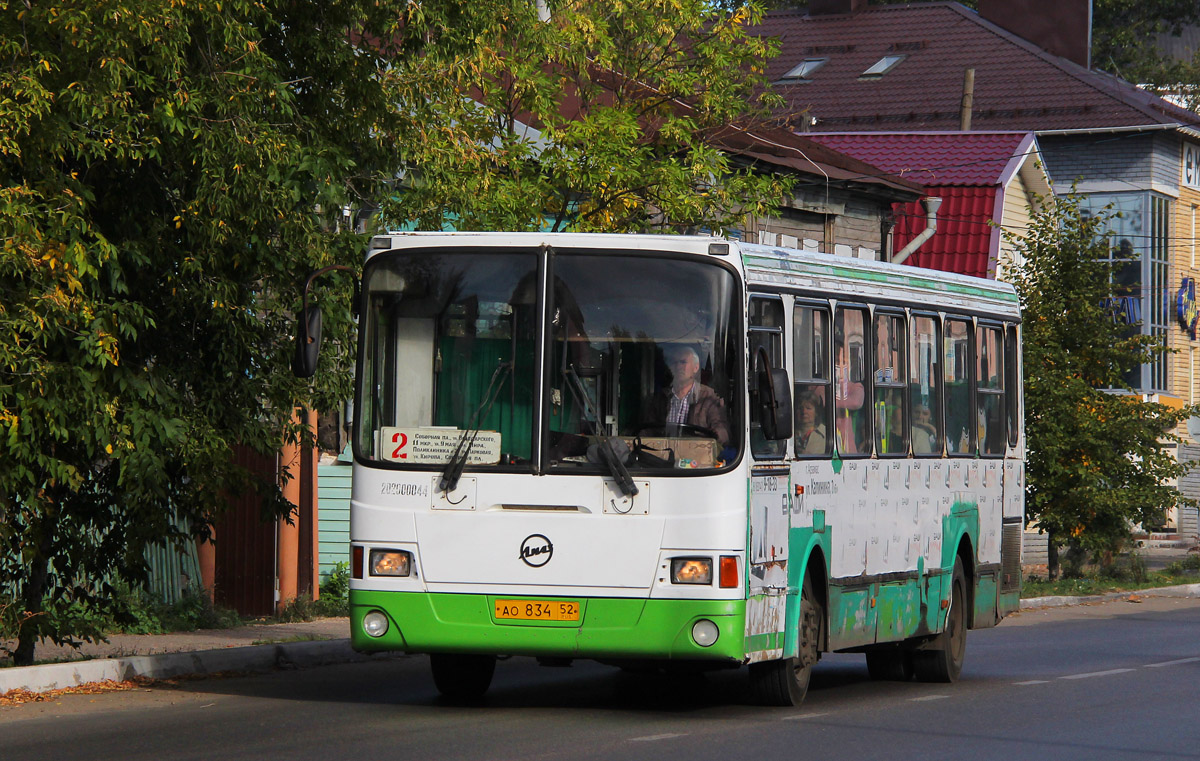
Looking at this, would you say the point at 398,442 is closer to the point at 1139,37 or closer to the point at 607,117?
the point at 607,117

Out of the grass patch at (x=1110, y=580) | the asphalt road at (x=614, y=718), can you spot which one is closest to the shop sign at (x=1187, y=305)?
the grass patch at (x=1110, y=580)

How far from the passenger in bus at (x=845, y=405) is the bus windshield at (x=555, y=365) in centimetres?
163

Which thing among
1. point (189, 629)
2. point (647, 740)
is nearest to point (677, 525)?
point (647, 740)

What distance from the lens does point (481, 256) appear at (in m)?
11.2

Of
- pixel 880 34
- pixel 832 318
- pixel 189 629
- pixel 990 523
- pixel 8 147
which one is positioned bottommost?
pixel 189 629

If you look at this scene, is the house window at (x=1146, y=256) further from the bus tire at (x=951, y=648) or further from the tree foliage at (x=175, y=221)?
the tree foliage at (x=175, y=221)

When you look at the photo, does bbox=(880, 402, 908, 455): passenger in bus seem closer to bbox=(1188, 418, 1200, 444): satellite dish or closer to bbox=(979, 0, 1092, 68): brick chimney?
→ bbox=(1188, 418, 1200, 444): satellite dish

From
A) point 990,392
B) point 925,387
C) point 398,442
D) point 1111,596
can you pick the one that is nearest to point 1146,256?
point 1111,596

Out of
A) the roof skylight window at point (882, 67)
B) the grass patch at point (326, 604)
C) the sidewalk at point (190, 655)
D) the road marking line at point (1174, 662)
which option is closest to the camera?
the sidewalk at point (190, 655)

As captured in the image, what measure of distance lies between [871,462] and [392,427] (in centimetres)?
345

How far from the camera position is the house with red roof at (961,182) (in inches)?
1499

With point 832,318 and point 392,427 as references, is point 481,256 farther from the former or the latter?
point 832,318

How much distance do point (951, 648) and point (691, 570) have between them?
4506 millimetres

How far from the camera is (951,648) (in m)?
14.5
